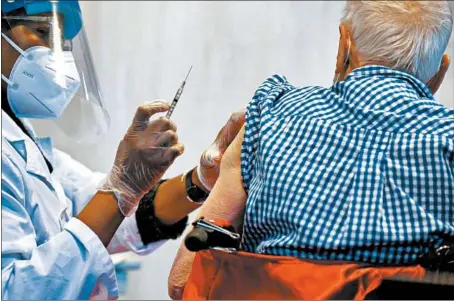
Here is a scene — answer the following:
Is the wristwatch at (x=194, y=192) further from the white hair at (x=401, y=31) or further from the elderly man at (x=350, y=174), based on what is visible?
the white hair at (x=401, y=31)

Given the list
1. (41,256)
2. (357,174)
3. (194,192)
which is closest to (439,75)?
(357,174)

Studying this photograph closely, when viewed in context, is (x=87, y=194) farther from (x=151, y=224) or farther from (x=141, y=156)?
(x=141, y=156)

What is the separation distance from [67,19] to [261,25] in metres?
0.77

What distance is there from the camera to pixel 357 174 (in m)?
1.14

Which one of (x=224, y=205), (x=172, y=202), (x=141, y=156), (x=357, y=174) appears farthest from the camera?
(x=172, y=202)

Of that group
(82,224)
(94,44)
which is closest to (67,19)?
(82,224)

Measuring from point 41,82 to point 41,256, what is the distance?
0.39 meters

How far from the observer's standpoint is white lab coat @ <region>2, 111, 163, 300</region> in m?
1.50

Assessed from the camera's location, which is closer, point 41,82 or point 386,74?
point 386,74

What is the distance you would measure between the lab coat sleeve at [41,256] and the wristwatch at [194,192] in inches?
10.2

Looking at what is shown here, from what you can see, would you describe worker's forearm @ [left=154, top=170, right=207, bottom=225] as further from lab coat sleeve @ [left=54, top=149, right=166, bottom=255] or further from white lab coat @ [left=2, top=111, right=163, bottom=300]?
white lab coat @ [left=2, top=111, right=163, bottom=300]

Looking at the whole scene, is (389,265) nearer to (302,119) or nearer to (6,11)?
(302,119)

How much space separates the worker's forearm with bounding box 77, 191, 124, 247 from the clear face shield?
0.24 meters

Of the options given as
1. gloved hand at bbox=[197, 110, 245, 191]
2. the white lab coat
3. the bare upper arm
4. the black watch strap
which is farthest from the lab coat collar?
the bare upper arm
